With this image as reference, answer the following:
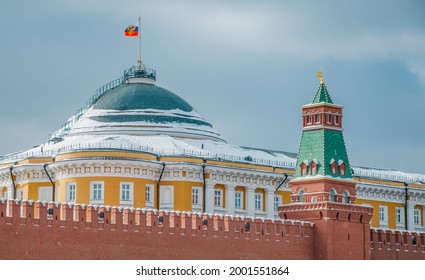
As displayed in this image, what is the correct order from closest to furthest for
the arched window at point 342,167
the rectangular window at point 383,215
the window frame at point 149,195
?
the arched window at point 342,167
the window frame at point 149,195
the rectangular window at point 383,215

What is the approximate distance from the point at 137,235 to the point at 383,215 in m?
27.4

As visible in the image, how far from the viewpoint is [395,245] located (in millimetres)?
70938

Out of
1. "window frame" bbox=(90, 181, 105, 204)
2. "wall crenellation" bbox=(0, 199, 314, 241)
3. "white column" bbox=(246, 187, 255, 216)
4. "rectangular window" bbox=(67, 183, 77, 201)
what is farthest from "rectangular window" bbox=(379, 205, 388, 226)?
"rectangular window" bbox=(67, 183, 77, 201)

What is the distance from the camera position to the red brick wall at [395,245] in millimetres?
69812

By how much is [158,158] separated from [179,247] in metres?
13.2

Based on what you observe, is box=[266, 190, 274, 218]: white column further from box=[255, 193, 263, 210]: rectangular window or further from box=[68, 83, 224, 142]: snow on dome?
box=[68, 83, 224, 142]: snow on dome

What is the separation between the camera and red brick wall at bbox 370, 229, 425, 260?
2749 inches

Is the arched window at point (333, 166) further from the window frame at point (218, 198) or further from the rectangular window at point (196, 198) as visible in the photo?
the window frame at point (218, 198)

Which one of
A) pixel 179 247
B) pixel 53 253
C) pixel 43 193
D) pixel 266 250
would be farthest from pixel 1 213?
pixel 43 193

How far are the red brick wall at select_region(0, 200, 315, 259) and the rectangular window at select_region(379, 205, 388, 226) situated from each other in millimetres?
17586

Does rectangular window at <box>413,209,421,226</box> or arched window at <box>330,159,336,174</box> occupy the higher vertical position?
arched window at <box>330,159,336,174</box>

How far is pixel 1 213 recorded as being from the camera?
5553 centimetres

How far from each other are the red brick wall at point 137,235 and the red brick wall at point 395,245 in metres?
4.35

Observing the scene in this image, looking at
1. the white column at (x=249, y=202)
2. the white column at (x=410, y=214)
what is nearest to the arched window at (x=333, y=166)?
the white column at (x=249, y=202)
